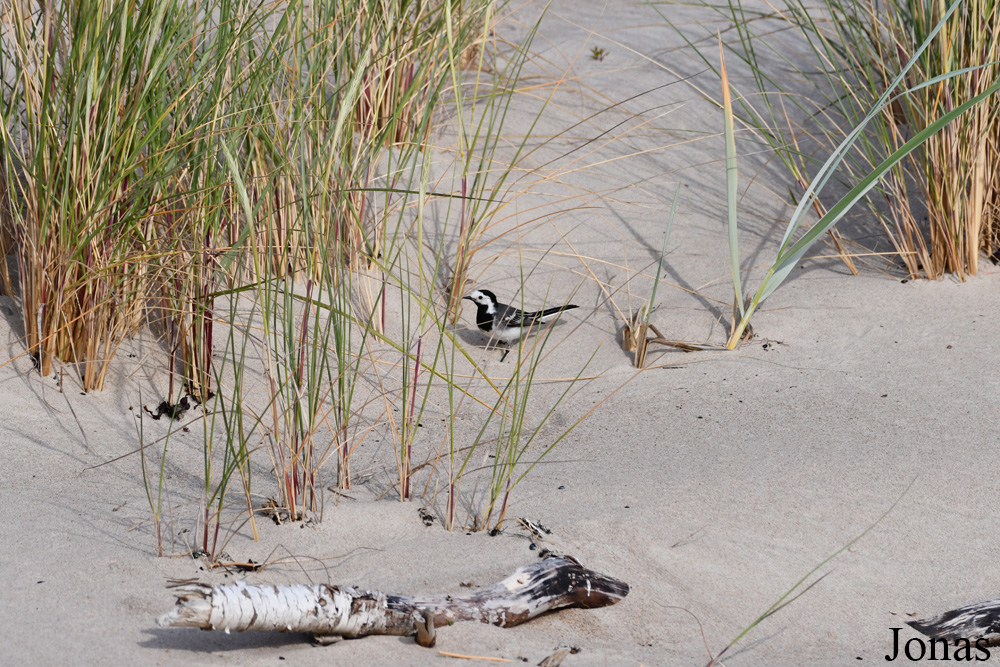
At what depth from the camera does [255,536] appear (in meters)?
1.96

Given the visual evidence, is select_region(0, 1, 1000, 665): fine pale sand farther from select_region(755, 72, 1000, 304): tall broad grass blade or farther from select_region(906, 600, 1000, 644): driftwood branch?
select_region(755, 72, 1000, 304): tall broad grass blade

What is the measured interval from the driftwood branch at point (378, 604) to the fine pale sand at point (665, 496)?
1.4 inches

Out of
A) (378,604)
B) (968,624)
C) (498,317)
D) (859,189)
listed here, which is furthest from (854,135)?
(378,604)

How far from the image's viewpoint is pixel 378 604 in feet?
5.42

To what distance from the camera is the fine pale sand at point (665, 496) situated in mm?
1727

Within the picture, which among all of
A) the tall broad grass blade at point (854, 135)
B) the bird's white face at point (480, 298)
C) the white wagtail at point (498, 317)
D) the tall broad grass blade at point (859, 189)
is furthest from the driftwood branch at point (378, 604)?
the bird's white face at point (480, 298)

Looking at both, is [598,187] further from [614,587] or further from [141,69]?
[614,587]

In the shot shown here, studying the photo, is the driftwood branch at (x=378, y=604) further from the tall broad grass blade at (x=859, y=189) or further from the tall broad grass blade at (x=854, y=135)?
the tall broad grass blade at (x=854, y=135)

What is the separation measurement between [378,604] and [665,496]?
0.81 meters

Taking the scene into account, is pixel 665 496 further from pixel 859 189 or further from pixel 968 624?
pixel 859 189

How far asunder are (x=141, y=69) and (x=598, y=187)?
1.96 meters

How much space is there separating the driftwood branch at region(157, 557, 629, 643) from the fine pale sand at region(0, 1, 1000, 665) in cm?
4

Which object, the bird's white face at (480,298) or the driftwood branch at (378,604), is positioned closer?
the driftwood branch at (378,604)

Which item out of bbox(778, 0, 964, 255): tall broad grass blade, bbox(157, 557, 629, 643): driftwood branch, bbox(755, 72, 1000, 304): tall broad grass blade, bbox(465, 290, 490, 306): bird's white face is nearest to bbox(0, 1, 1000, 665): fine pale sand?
bbox(157, 557, 629, 643): driftwood branch
